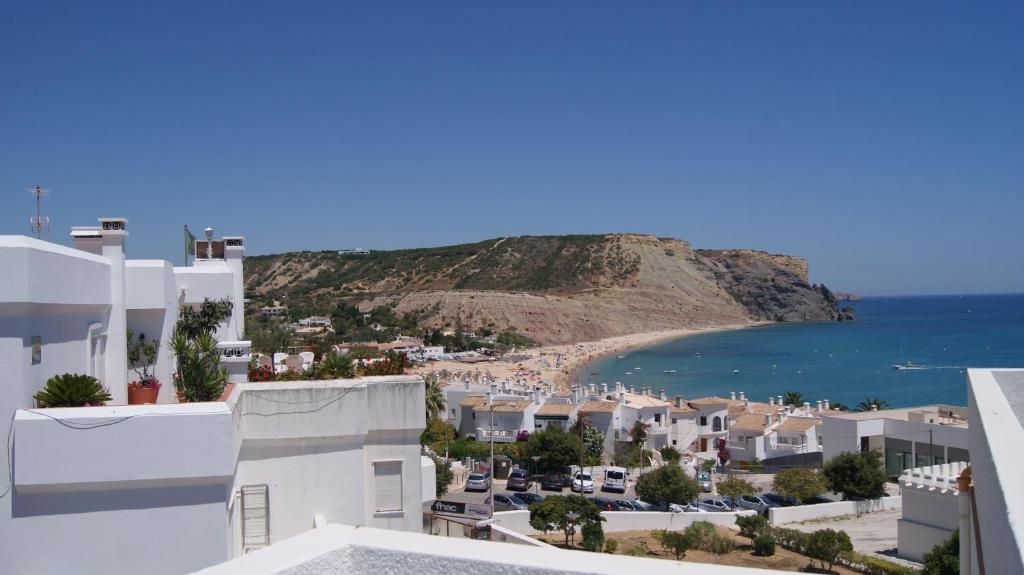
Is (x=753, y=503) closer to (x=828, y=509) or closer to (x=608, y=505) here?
(x=828, y=509)

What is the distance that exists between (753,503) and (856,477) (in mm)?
3903

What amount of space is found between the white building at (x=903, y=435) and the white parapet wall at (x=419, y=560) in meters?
33.3

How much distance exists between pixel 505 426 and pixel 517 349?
63.6m

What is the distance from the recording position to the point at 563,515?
23828mm

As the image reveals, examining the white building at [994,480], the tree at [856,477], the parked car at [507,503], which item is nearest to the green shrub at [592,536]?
the parked car at [507,503]

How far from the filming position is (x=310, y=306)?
115 metres

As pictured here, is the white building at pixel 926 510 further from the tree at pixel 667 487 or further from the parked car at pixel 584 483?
the parked car at pixel 584 483

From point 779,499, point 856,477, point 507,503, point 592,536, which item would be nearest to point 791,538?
point 592,536

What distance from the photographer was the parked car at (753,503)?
97.4ft

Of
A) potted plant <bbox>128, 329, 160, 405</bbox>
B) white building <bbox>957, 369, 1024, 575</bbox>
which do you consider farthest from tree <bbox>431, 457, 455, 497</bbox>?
white building <bbox>957, 369, 1024, 575</bbox>

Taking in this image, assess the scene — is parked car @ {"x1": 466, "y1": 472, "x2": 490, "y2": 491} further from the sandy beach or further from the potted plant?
the sandy beach

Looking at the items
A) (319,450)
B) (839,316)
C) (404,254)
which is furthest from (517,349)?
(839,316)

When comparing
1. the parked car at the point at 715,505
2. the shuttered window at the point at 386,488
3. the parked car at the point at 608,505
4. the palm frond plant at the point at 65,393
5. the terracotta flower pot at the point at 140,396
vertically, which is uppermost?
the palm frond plant at the point at 65,393

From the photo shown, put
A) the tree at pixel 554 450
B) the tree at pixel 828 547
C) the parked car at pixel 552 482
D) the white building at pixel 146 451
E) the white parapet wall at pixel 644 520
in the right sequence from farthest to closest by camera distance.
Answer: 1. the tree at pixel 554 450
2. the parked car at pixel 552 482
3. the white parapet wall at pixel 644 520
4. the tree at pixel 828 547
5. the white building at pixel 146 451
